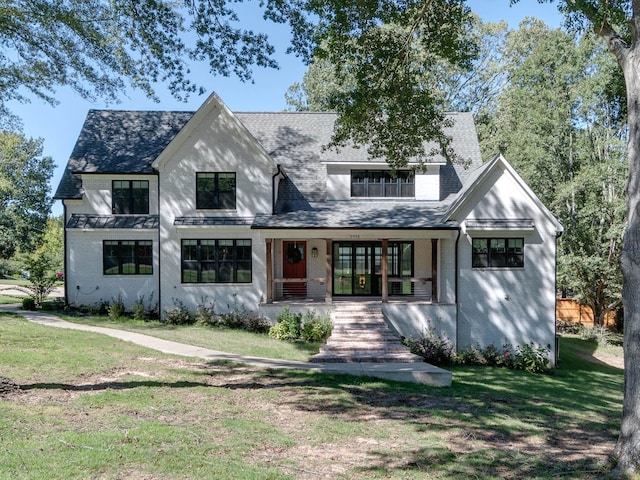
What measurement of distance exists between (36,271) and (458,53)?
62.2 feet

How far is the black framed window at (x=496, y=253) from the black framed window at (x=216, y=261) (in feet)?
28.6

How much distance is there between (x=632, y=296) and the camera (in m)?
6.19

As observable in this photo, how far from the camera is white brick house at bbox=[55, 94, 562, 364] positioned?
17250mm

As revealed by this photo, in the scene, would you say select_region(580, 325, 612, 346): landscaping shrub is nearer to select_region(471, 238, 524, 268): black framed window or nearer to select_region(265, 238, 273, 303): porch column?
select_region(471, 238, 524, 268): black framed window

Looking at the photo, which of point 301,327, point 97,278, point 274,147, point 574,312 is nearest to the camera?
point 301,327

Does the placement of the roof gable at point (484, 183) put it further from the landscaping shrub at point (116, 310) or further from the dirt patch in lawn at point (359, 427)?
the landscaping shrub at point (116, 310)

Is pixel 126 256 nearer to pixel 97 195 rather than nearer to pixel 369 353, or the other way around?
pixel 97 195

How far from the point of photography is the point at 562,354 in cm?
1956

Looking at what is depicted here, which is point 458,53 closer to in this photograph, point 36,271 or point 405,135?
point 405,135

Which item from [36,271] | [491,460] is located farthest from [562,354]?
[36,271]

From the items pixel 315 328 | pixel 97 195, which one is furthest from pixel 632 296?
pixel 97 195

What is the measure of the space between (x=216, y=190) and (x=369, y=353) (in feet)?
29.9

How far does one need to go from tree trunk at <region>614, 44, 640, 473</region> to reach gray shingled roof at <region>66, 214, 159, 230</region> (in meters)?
16.9

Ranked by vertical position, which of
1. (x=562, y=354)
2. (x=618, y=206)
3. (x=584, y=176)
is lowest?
(x=562, y=354)
